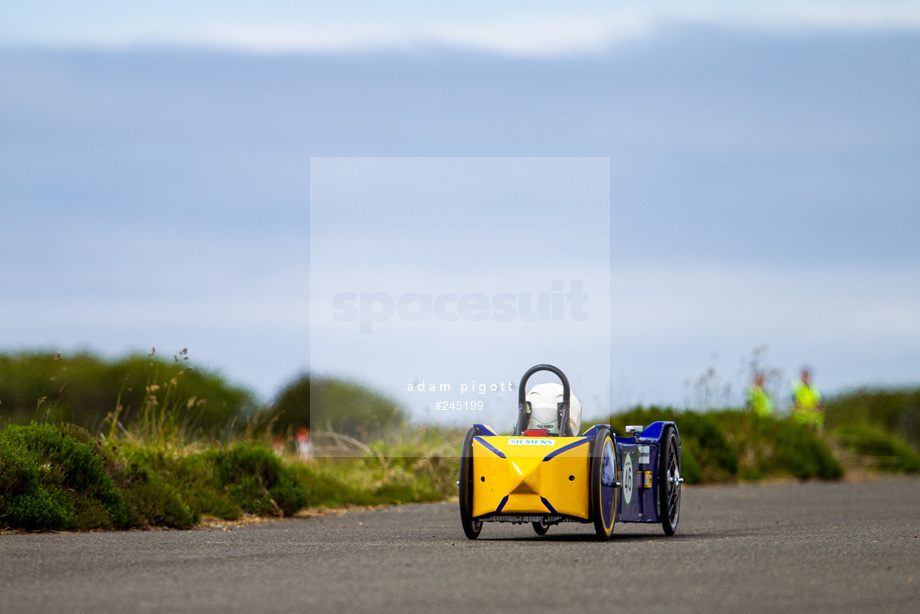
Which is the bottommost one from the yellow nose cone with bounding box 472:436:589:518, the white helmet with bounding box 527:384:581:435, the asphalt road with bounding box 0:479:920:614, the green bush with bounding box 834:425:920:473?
the green bush with bounding box 834:425:920:473

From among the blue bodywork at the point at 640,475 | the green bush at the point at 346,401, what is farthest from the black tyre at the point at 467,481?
the green bush at the point at 346,401

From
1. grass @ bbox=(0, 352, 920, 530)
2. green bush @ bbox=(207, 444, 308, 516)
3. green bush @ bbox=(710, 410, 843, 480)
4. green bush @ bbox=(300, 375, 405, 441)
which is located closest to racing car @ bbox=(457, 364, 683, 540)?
grass @ bbox=(0, 352, 920, 530)

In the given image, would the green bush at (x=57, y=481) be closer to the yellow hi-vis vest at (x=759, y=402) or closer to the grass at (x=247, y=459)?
the grass at (x=247, y=459)

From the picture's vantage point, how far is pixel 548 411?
9508 millimetres

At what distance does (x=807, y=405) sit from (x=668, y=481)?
18707 mm

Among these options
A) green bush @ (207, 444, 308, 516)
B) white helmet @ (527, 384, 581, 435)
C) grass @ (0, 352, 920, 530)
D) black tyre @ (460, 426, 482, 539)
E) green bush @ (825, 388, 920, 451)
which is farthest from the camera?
green bush @ (825, 388, 920, 451)

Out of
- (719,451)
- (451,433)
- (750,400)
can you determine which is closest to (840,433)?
(750,400)

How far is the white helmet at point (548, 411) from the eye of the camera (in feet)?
31.2

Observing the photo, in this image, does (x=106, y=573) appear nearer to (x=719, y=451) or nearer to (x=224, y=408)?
(x=719, y=451)

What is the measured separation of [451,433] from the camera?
1869cm

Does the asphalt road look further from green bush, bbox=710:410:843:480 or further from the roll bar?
green bush, bbox=710:410:843:480

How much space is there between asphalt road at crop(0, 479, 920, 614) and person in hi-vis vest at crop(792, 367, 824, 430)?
16197 mm

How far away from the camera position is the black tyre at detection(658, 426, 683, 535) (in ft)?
32.1

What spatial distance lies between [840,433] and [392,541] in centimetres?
2096
